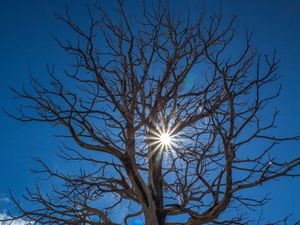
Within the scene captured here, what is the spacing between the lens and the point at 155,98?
192 inches

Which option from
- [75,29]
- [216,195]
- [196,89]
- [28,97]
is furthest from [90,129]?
[196,89]

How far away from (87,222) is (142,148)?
5.31ft

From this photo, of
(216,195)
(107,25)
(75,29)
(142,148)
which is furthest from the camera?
(142,148)

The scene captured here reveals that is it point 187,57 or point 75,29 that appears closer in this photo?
point 75,29

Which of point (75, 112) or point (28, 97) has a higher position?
point (28, 97)

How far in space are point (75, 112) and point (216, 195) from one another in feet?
6.54

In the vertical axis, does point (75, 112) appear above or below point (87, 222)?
Answer: above

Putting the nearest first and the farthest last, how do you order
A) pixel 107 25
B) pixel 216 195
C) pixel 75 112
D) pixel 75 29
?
1. pixel 216 195
2. pixel 75 112
3. pixel 75 29
4. pixel 107 25

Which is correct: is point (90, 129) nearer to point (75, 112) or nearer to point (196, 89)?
point (75, 112)

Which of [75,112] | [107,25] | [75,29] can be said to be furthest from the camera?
[107,25]

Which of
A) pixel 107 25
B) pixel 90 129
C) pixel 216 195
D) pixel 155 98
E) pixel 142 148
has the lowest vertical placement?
pixel 216 195

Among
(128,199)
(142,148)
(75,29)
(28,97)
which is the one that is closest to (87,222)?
(128,199)

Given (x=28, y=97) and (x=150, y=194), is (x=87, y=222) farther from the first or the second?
(x=28, y=97)

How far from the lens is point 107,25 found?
4.63 metres
